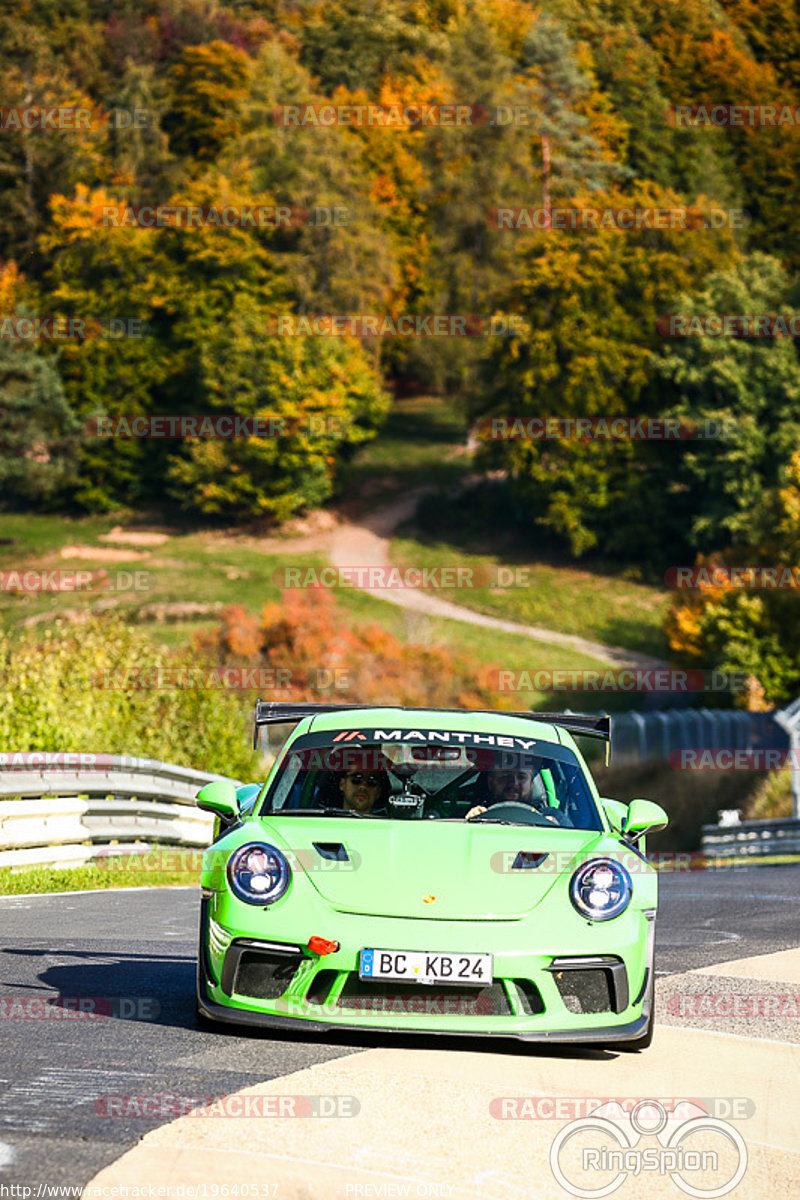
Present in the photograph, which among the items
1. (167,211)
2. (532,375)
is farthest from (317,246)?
(532,375)

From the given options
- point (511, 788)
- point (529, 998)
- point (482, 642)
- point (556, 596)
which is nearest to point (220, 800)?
point (511, 788)

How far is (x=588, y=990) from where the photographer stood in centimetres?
725

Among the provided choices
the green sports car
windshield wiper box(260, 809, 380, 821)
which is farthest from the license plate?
windshield wiper box(260, 809, 380, 821)

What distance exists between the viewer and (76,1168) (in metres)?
5.28

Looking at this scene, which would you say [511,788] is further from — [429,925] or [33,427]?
[33,427]

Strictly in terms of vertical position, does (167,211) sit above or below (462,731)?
below

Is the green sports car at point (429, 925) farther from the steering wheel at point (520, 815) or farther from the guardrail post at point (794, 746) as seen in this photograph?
the guardrail post at point (794, 746)

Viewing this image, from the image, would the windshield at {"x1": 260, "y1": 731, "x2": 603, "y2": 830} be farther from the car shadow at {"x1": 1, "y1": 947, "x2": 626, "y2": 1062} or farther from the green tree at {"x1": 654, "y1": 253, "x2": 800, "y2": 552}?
the green tree at {"x1": 654, "y1": 253, "x2": 800, "y2": 552}

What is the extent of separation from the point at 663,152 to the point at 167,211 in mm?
31707

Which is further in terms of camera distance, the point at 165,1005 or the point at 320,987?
the point at 165,1005

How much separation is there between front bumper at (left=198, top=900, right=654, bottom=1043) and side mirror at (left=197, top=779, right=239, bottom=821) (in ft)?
3.26

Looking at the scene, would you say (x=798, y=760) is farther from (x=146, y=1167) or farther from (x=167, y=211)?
(x=167, y=211)

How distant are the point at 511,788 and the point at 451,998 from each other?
1.74 meters

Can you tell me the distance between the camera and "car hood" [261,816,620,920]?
286 inches
